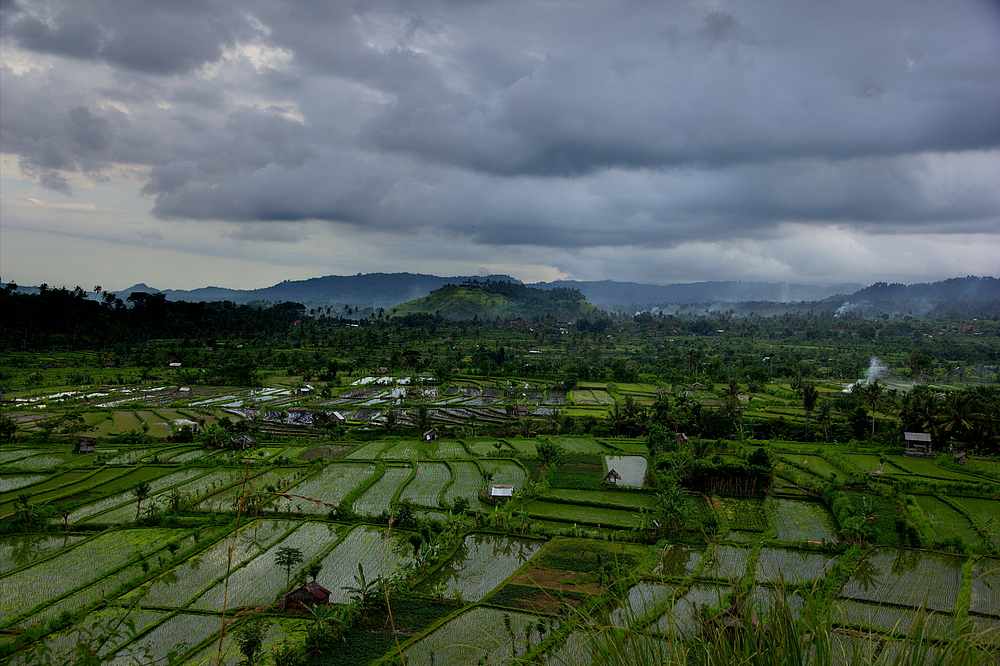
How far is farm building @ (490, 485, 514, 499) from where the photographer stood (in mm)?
23172

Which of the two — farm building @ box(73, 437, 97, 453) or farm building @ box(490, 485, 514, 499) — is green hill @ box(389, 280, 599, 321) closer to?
farm building @ box(73, 437, 97, 453)

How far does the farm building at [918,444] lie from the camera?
2964 cm

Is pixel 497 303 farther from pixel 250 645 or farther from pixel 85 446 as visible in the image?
pixel 250 645

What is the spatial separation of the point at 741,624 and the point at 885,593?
16.8 m

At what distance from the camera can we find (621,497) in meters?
23.8

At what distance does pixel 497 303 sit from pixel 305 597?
15572cm

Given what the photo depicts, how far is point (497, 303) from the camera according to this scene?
556 ft

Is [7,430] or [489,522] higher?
[7,430]

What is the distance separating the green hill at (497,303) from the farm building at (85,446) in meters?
119

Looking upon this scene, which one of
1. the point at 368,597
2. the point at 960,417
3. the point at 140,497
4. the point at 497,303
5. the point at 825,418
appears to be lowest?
the point at 368,597

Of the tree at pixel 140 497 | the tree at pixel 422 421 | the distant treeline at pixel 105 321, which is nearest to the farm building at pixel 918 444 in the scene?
the tree at pixel 422 421

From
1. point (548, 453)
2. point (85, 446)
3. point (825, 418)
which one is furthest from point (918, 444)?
point (85, 446)

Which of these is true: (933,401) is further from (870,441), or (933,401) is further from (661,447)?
(661,447)

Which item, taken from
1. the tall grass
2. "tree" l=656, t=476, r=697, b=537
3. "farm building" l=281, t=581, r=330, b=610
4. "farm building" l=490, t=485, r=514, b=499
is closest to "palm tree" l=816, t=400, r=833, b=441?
"tree" l=656, t=476, r=697, b=537
